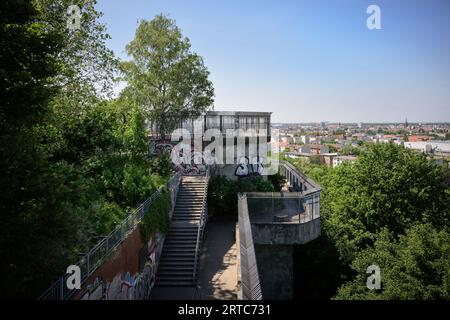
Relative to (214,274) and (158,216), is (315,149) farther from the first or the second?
(214,274)

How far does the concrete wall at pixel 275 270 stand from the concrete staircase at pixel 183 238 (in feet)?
12.3

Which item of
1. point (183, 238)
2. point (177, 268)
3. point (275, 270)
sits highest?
point (183, 238)

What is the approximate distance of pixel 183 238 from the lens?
61.9ft

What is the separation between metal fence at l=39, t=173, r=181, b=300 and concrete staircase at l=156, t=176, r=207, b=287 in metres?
2.58

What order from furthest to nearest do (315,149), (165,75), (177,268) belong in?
1. (315,149)
2. (165,75)
3. (177,268)

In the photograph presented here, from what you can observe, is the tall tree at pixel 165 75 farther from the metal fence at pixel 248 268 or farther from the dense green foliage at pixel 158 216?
the metal fence at pixel 248 268

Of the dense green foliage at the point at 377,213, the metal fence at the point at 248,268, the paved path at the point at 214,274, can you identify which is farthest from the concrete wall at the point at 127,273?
the dense green foliage at the point at 377,213

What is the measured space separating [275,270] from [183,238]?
533cm

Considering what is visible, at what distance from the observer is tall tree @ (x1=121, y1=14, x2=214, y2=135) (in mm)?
26312

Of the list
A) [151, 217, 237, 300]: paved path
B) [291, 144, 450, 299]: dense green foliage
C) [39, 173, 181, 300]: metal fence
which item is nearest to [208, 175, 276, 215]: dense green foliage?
[151, 217, 237, 300]: paved path

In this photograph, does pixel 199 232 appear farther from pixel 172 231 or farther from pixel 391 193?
pixel 391 193

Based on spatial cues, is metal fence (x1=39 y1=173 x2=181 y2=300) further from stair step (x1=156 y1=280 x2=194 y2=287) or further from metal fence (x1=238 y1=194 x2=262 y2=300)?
metal fence (x1=238 y1=194 x2=262 y2=300)

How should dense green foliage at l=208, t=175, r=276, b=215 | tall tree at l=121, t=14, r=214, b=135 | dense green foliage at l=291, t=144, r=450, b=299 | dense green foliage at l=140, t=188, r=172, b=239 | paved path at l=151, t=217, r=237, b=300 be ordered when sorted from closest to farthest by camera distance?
paved path at l=151, t=217, r=237, b=300 < dense green foliage at l=140, t=188, r=172, b=239 < dense green foliage at l=291, t=144, r=450, b=299 < dense green foliage at l=208, t=175, r=276, b=215 < tall tree at l=121, t=14, r=214, b=135

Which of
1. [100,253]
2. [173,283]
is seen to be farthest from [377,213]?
[100,253]
